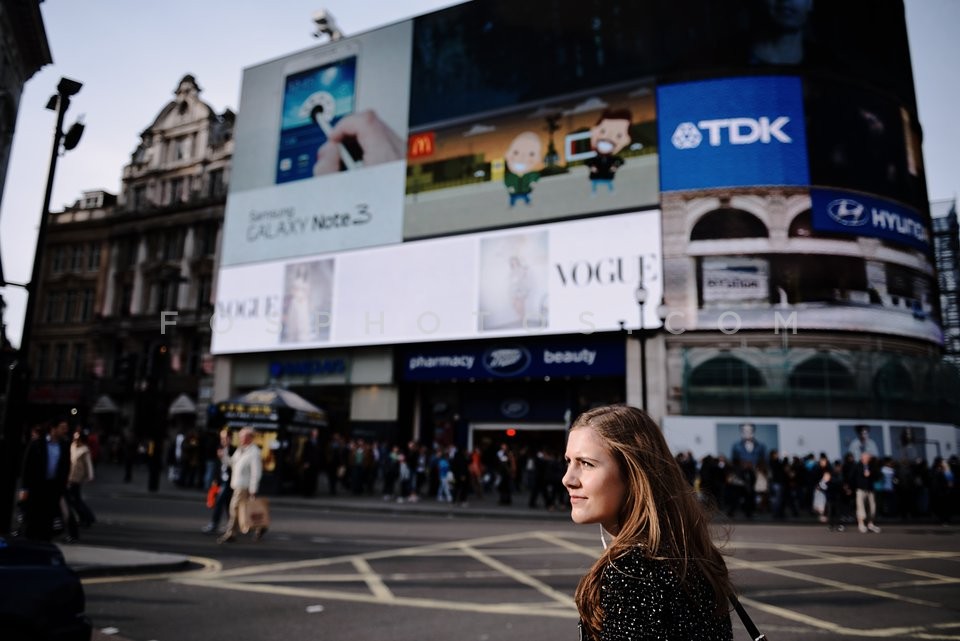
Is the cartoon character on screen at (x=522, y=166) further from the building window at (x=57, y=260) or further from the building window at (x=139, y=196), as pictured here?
the building window at (x=57, y=260)

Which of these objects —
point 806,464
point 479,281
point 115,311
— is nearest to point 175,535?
point 806,464

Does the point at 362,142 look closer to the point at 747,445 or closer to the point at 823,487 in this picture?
the point at 747,445

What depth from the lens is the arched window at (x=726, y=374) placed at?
26.7 m

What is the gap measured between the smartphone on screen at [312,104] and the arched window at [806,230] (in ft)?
Answer: 75.8

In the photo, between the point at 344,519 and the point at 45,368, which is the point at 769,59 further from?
the point at 45,368

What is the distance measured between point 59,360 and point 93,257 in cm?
772

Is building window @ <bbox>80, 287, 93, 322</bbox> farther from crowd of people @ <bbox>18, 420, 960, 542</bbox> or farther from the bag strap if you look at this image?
the bag strap

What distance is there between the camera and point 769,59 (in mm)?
28641

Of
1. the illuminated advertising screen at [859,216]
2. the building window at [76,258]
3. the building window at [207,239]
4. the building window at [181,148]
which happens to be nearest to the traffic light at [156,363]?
the building window at [207,239]

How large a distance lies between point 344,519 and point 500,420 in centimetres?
1634

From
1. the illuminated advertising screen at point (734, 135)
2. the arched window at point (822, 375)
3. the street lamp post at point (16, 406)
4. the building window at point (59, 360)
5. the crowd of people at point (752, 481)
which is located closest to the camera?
the street lamp post at point (16, 406)

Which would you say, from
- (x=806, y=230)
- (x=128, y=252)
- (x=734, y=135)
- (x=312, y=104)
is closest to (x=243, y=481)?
(x=806, y=230)

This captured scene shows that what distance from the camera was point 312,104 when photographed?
3966cm

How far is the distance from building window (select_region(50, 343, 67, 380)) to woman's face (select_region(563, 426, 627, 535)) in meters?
54.5
